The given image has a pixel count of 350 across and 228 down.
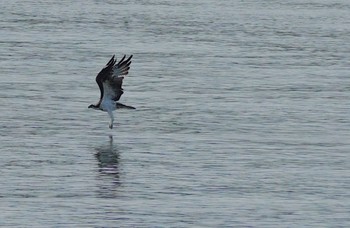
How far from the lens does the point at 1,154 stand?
21.9 metres

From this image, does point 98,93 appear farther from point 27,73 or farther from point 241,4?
point 241,4

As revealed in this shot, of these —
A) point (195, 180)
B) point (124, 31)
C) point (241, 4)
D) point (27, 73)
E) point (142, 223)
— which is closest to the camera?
point (142, 223)

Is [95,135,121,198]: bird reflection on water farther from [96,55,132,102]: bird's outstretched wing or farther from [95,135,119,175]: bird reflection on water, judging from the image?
[96,55,132,102]: bird's outstretched wing

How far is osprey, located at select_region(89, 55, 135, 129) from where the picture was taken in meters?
24.4

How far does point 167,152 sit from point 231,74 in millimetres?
11131

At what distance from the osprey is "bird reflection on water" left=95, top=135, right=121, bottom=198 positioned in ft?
2.76

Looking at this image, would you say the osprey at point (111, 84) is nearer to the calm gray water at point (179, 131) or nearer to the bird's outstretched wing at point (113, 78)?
the bird's outstretched wing at point (113, 78)

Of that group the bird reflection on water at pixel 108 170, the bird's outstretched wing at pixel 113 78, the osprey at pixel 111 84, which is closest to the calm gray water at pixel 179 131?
the bird reflection on water at pixel 108 170

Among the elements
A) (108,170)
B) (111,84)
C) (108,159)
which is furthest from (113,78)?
(108,170)

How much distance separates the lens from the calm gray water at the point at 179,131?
18031mm

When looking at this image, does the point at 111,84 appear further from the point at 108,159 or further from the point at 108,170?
the point at 108,170

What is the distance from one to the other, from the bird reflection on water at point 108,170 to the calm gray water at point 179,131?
0.03 meters

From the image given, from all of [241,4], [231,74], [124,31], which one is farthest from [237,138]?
[241,4]

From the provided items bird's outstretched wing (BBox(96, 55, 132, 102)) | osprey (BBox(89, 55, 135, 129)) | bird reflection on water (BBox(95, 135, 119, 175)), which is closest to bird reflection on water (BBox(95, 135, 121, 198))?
bird reflection on water (BBox(95, 135, 119, 175))
